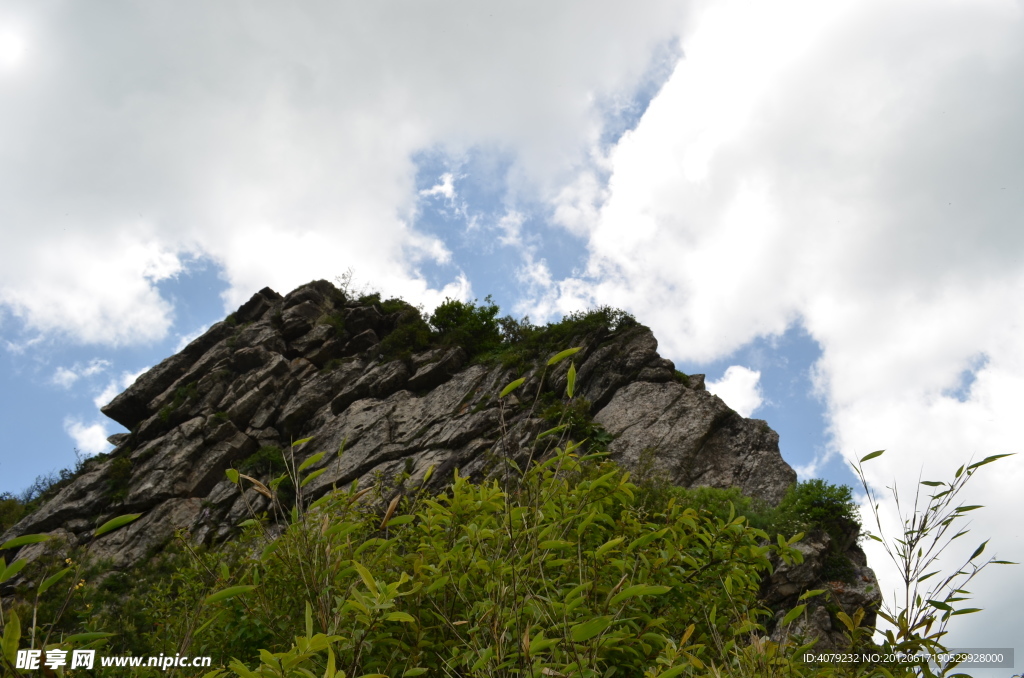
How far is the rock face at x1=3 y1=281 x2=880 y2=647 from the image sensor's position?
17.5 m

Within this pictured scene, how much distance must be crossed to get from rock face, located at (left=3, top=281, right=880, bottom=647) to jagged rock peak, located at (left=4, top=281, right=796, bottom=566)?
0.06 meters

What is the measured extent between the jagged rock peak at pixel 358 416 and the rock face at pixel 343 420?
6 centimetres

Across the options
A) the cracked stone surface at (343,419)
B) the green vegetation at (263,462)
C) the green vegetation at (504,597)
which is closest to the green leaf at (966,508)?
the green vegetation at (504,597)

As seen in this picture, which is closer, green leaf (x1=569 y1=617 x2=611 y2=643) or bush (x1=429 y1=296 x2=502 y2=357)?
green leaf (x1=569 y1=617 x2=611 y2=643)

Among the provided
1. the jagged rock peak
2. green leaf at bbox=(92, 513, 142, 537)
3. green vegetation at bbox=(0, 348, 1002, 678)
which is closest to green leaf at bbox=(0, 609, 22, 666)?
green vegetation at bbox=(0, 348, 1002, 678)

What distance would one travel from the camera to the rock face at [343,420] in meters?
17.5

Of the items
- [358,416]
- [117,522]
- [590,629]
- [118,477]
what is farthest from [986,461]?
[118,477]

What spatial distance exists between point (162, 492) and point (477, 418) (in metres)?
11.4

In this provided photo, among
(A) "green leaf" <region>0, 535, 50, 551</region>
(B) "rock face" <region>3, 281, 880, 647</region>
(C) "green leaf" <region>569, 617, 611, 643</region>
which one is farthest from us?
(B) "rock face" <region>3, 281, 880, 647</region>

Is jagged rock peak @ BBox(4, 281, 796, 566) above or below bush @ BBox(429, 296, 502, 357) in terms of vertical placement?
below

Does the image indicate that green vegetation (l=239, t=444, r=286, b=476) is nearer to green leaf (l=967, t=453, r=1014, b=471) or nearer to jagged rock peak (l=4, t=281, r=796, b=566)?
jagged rock peak (l=4, t=281, r=796, b=566)

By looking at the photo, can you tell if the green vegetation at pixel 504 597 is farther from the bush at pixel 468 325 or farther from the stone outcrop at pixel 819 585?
the bush at pixel 468 325

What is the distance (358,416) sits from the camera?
2262 centimetres

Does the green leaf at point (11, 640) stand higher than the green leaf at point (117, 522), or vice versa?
the green leaf at point (117, 522)
